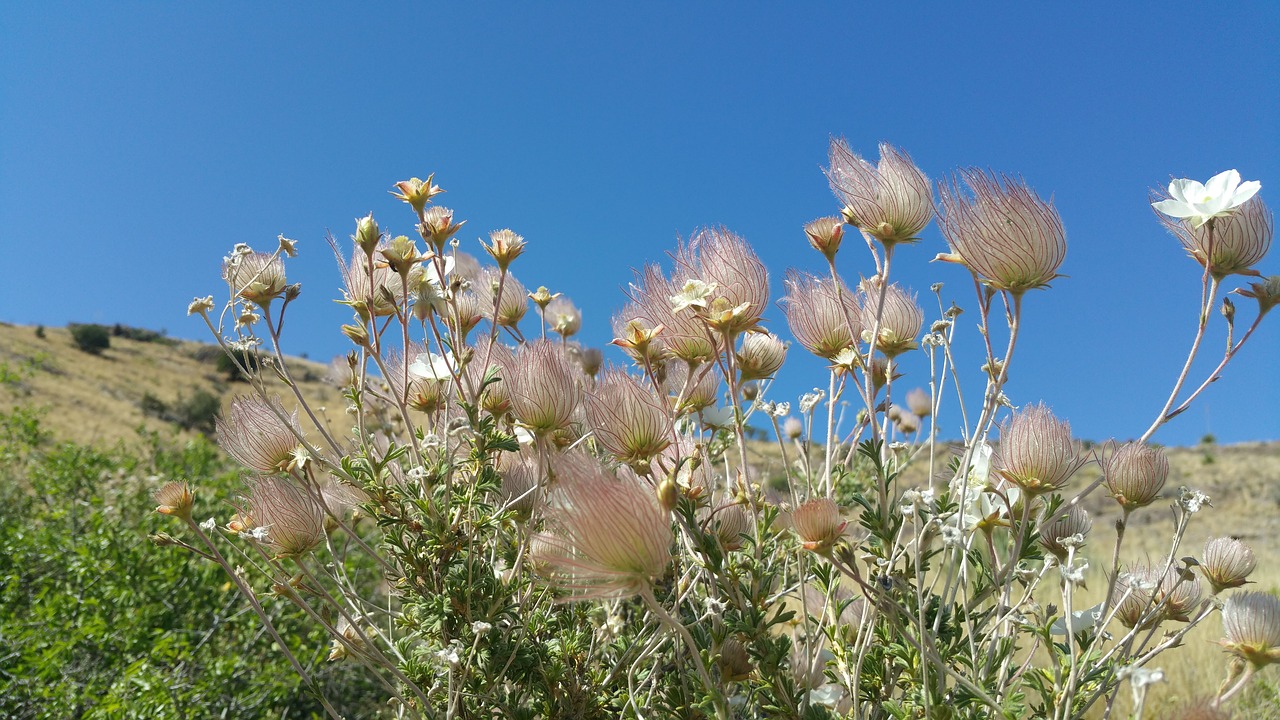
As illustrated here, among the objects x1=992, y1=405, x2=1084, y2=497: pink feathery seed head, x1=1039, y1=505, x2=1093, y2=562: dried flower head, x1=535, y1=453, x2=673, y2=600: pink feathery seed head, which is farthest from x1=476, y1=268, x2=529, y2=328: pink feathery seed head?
x1=1039, y1=505, x2=1093, y2=562: dried flower head

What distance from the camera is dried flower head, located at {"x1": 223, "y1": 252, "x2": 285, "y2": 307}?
198cm

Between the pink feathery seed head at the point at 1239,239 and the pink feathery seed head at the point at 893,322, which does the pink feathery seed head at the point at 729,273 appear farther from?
the pink feathery seed head at the point at 1239,239

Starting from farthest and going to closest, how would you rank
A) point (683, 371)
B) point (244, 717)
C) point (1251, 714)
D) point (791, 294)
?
Result: point (1251, 714), point (244, 717), point (683, 371), point (791, 294)

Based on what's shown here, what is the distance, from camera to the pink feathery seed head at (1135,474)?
1569mm

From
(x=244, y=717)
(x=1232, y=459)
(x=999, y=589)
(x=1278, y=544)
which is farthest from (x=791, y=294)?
(x=1232, y=459)

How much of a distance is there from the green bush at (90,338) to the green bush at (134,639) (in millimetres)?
42045

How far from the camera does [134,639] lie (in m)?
4.18

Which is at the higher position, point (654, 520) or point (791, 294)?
point (791, 294)

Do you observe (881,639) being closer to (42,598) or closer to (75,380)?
(42,598)

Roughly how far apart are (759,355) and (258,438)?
4.34ft

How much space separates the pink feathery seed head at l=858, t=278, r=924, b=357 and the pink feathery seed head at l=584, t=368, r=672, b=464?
0.59 metres

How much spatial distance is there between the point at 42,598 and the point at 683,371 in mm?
4390

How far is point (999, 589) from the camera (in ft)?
4.85

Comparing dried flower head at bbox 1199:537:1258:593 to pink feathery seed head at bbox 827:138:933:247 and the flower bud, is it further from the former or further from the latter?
the flower bud
